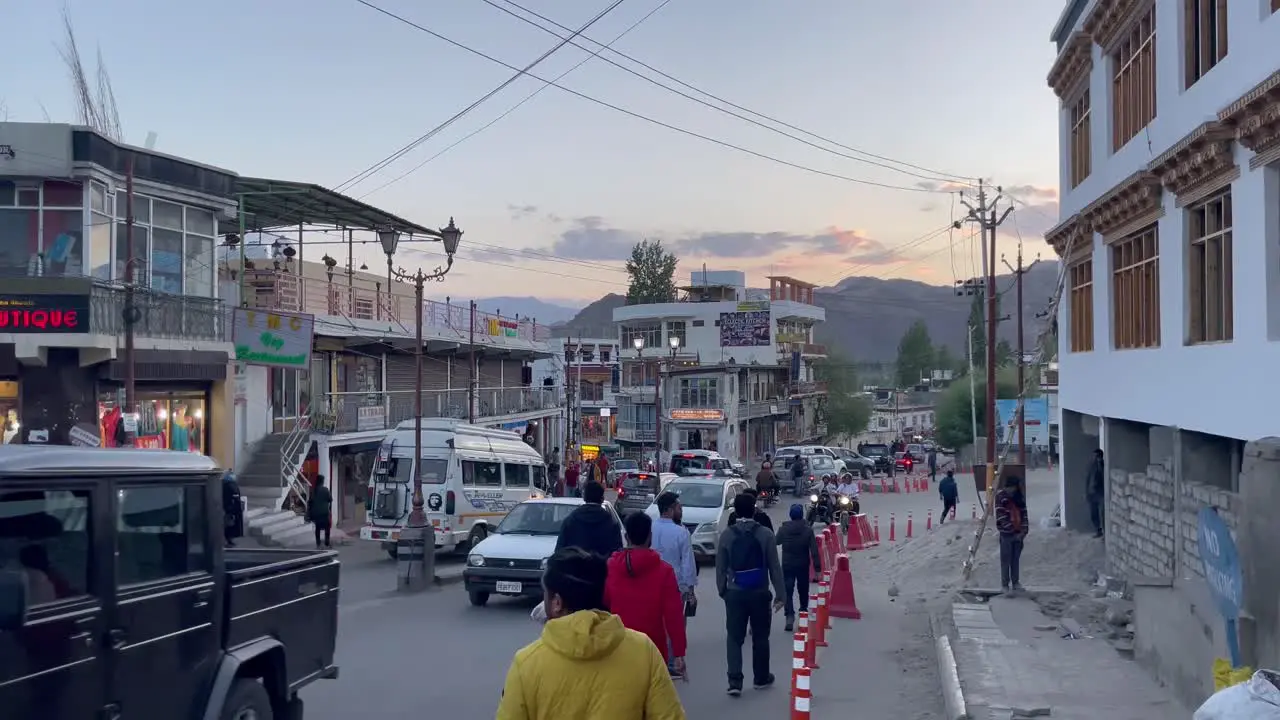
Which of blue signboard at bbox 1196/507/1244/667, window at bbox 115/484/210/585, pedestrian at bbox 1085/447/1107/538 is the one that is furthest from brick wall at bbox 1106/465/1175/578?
window at bbox 115/484/210/585

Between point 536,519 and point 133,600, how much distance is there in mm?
11594

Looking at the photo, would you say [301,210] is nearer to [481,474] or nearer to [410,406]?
[410,406]

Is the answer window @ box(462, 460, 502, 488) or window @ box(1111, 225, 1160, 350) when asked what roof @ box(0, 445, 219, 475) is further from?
window @ box(462, 460, 502, 488)

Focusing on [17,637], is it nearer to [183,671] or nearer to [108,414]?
[183,671]

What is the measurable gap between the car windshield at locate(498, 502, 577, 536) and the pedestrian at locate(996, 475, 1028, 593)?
256 inches

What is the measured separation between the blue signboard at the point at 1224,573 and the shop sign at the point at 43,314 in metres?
19.8

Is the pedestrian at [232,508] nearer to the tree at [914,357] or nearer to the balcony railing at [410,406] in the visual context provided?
the balcony railing at [410,406]

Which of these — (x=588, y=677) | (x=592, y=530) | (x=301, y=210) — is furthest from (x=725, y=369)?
(x=588, y=677)

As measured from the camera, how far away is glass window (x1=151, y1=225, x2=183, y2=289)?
24516mm

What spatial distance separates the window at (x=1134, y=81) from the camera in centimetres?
1566

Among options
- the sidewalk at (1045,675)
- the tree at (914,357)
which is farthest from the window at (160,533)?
the tree at (914,357)

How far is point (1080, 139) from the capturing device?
21.8 m

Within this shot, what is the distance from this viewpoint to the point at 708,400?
72938 mm

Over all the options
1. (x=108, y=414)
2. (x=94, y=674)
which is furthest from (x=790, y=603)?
(x=108, y=414)
